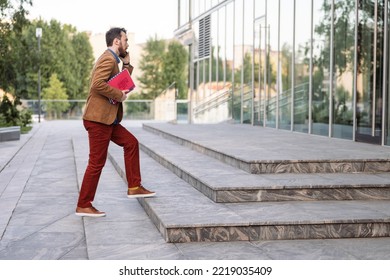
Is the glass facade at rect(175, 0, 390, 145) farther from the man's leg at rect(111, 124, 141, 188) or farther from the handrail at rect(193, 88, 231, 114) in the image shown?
the man's leg at rect(111, 124, 141, 188)

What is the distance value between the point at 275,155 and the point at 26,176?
4.75 m

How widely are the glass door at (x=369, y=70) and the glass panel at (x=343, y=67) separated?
36cm

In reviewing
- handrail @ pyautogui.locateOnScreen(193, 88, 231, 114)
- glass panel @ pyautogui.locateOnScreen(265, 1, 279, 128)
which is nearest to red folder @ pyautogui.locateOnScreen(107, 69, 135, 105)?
glass panel @ pyautogui.locateOnScreen(265, 1, 279, 128)

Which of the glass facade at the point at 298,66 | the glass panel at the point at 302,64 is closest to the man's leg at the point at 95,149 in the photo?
the glass facade at the point at 298,66

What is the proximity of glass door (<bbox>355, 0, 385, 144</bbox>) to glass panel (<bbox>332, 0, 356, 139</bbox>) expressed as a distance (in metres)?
0.36

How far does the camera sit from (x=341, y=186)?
842 cm

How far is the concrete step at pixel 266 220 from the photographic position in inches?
269

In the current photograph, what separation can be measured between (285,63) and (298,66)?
1268 millimetres

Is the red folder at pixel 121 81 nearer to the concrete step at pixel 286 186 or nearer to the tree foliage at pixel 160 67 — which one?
the concrete step at pixel 286 186

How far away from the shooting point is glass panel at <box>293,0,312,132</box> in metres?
18.5

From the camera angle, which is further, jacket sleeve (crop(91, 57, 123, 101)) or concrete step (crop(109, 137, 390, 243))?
jacket sleeve (crop(91, 57, 123, 101))

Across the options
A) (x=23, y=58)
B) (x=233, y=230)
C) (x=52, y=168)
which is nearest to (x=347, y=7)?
(x=52, y=168)

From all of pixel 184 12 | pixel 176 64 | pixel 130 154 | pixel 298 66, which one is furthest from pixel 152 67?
pixel 130 154

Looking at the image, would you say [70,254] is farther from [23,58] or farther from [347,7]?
[23,58]
